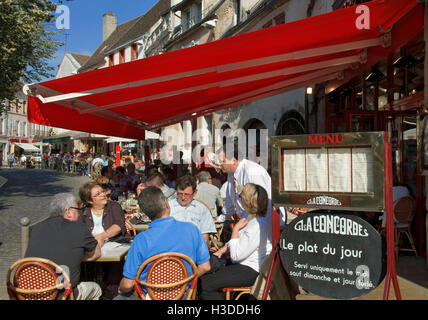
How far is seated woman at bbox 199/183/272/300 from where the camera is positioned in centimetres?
319

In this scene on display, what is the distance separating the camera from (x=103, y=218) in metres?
4.22

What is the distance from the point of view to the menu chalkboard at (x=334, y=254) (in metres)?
2.46

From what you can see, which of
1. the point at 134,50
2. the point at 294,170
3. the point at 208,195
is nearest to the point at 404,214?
the point at 208,195

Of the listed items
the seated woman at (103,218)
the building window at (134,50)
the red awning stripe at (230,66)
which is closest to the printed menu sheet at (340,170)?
the red awning stripe at (230,66)

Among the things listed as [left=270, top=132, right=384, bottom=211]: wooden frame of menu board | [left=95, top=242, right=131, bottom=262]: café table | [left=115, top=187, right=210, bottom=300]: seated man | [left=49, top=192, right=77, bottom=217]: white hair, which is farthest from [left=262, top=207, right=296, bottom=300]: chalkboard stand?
[left=49, top=192, right=77, bottom=217]: white hair

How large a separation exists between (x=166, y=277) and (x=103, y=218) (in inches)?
72.1

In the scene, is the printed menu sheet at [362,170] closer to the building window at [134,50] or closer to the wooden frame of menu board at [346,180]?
the wooden frame of menu board at [346,180]

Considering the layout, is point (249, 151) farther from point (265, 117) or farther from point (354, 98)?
point (354, 98)

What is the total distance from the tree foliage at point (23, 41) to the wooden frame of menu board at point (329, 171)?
433 inches

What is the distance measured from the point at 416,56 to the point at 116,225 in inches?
182

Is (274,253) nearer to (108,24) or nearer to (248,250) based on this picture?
(248,250)

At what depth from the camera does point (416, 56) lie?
17.0 ft

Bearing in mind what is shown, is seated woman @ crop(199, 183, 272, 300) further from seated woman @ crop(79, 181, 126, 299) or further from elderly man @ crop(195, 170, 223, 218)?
elderly man @ crop(195, 170, 223, 218)

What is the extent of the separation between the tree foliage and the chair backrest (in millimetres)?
11247
